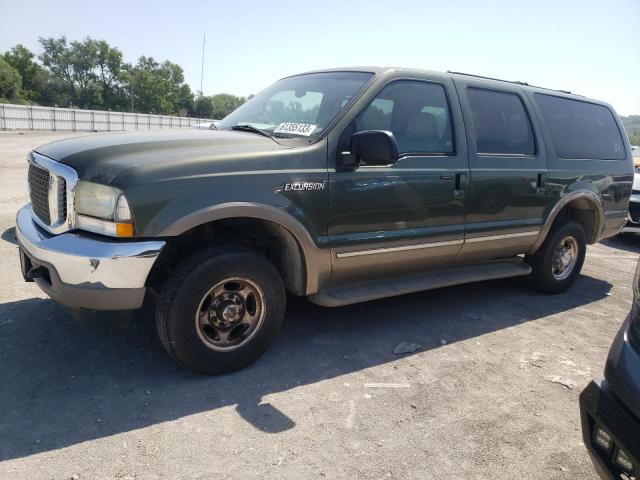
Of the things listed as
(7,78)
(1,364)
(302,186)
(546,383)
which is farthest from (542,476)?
(7,78)

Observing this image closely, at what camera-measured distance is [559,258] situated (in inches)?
205

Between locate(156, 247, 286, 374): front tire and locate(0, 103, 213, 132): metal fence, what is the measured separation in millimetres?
26663

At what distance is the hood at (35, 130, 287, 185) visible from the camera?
8.93 feet

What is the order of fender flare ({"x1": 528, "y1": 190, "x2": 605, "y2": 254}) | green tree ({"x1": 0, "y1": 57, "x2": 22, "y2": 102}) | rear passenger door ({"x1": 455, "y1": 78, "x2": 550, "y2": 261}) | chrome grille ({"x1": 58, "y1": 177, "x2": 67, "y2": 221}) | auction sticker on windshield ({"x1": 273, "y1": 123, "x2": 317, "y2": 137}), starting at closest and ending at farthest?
chrome grille ({"x1": 58, "y1": 177, "x2": 67, "y2": 221}) → auction sticker on windshield ({"x1": 273, "y1": 123, "x2": 317, "y2": 137}) → rear passenger door ({"x1": 455, "y1": 78, "x2": 550, "y2": 261}) → fender flare ({"x1": 528, "y1": 190, "x2": 605, "y2": 254}) → green tree ({"x1": 0, "y1": 57, "x2": 22, "y2": 102})

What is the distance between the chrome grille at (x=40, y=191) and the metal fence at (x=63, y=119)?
25961 mm

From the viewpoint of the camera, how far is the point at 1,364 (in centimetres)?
306

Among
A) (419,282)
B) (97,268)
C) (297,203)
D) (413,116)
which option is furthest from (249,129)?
(419,282)

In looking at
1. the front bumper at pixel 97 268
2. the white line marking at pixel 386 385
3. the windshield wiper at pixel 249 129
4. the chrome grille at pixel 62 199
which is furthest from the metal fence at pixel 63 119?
the white line marking at pixel 386 385

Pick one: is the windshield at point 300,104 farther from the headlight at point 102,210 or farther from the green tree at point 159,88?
the green tree at point 159,88

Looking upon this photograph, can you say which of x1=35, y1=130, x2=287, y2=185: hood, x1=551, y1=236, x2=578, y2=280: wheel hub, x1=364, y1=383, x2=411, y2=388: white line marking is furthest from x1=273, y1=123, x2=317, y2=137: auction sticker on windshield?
x1=551, y1=236, x2=578, y2=280: wheel hub

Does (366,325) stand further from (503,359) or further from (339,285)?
(503,359)

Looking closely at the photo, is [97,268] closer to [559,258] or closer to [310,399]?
[310,399]

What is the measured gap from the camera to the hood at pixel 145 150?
2.72 meters

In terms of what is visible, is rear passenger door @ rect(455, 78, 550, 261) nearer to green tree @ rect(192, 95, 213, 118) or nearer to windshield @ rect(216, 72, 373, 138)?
windshield @ rect(216, 72, 373, 138)
